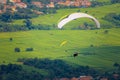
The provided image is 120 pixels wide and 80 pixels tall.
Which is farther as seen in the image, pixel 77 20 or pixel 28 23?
pixel 77 20

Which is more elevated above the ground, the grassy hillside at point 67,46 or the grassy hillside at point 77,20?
the grassy hillside at point 77,20

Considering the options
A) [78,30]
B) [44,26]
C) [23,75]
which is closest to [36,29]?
[44,26]

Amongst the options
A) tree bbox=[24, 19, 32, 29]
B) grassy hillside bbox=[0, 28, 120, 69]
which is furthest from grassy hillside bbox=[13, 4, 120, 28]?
grassy hillside bbox=[0, 28, 120, 69]

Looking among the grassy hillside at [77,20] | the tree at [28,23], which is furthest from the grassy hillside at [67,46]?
the grassy hillside at [77,20]

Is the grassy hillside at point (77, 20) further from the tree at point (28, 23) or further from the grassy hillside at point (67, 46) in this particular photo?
the grassy hillside at point (67, 46)

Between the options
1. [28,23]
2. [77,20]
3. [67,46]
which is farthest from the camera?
[77,20]

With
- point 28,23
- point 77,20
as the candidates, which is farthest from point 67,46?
point 77,20

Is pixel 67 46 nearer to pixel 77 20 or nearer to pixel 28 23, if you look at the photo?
pixel 28 23

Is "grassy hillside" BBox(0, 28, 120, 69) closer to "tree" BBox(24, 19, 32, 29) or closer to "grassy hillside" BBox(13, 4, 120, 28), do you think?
"tree" BBox(24, 19, 32, 29)
